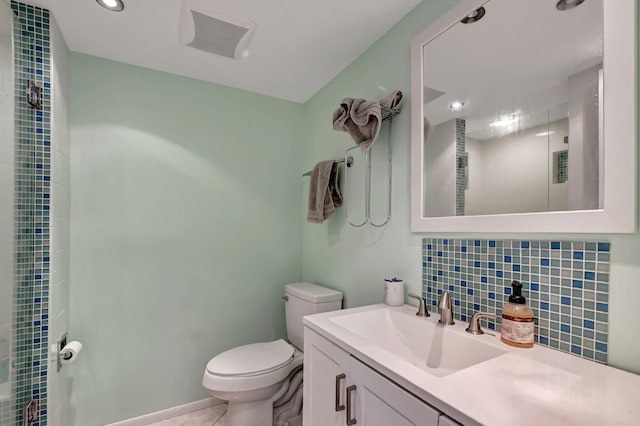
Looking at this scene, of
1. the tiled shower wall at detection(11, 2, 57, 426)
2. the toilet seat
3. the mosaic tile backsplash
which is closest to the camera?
the mosaic tile backsplash

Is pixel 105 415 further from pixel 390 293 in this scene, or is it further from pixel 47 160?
pixel 390 293

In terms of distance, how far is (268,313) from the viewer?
225 centimetres

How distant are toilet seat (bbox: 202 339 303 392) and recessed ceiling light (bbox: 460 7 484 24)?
1.81 m

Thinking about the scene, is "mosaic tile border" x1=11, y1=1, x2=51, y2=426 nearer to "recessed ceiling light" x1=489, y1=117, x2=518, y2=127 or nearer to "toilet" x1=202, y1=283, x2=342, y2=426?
"toilet" x1=202, y1=283, x2=342, y2=426

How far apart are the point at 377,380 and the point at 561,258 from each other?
2.07 feet

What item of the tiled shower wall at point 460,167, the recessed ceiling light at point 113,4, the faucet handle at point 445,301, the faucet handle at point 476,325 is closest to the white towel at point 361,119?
the tiled shower wall at point 460,167

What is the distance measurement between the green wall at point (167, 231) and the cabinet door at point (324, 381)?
109 cm

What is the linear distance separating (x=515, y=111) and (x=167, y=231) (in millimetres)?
1943

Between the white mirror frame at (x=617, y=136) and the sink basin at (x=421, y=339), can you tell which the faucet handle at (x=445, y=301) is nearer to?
the sink basin at (x=421, y=339)

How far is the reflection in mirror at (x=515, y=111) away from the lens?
82cm

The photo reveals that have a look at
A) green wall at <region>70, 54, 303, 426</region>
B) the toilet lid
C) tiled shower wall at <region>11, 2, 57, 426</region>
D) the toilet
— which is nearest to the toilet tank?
the toilet

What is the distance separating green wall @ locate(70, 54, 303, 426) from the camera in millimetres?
1743

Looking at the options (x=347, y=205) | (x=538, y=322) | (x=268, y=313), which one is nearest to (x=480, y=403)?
(x=538, y=322)

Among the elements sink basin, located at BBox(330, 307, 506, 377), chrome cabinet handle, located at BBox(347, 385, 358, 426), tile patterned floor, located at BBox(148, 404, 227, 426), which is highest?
sink basin, located at BBox(330, 307, 506, 377)
